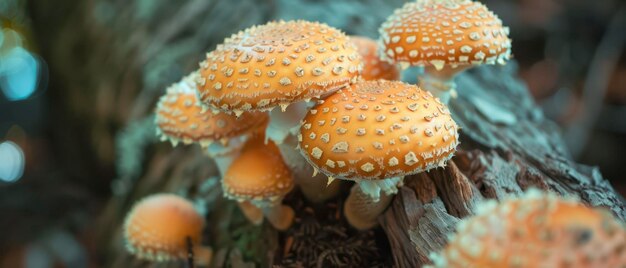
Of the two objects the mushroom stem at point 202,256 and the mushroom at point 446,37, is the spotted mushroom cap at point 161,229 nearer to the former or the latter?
the mushroom stem at point 202,256

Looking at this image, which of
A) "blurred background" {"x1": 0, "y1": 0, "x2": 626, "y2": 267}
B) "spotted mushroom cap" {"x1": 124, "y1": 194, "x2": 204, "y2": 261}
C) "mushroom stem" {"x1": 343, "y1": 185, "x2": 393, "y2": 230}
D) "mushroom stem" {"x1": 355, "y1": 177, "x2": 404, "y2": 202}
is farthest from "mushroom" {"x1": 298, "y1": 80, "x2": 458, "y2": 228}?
"blurred background" {"x1": 0, "y1": 0, "x2": 626, "y2": 267}

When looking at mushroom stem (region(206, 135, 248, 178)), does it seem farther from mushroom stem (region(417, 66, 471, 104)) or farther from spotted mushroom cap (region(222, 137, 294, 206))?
mushroom stem (region(417, 66, 471, 104))

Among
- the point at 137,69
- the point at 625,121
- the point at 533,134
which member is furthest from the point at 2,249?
the point at 625,121

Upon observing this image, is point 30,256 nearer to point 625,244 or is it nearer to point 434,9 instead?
point 434,9

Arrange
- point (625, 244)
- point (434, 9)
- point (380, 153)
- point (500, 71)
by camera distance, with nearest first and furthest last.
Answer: point (625, 244) → point (380, 153) → point (434, 9) → point (500, 71)

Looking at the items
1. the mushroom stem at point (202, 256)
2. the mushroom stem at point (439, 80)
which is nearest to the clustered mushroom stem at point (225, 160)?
the mushroom stem at point (202, 256)

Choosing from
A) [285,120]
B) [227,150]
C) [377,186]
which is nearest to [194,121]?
[227,150]
